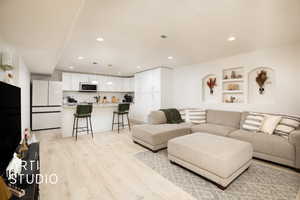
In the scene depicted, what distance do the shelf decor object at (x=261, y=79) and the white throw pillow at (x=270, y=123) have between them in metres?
0.94

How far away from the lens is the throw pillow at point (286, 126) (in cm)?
262

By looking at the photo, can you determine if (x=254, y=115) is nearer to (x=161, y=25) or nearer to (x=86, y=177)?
(x=161, y=25)

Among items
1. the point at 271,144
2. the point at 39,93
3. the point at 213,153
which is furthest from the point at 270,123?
the point at 39,93

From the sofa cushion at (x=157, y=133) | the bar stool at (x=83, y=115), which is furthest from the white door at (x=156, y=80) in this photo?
the bar stool at (x=83, y=115)

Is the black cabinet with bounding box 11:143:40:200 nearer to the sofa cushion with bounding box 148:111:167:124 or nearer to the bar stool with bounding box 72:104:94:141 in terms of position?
the bar stool with bounding box 72:104:94:141

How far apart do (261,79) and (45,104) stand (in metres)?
6.98

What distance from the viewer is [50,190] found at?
1.88 m

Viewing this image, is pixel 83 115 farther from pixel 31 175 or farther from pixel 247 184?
pixel 247 184

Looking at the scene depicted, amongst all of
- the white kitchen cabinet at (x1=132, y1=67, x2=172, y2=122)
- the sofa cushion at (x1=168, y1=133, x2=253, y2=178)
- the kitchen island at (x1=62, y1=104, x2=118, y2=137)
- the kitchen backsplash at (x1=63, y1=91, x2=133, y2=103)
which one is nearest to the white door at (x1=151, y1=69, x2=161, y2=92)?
the white kitchen cabinet at (x1=132, y1=67, x2=172, y2=122)

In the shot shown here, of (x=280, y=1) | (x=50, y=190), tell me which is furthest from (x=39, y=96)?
(x=280, y=1)

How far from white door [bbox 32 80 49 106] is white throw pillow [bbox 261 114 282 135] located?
6724 millimetres

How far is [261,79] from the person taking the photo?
3.54 meters

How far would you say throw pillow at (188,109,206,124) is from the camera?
161 inches

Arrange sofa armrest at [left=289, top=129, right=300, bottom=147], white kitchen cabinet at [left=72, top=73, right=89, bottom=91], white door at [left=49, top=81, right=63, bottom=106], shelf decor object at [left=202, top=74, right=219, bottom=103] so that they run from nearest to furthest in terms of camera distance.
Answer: sofa armrest at [left=289, top=129, right=300, bottom=147]
shelf decor object at [left=202, top=74, right=219, bottom=103]
white door at [left=49, top=81, right=63, bottom=106]
white kitchen cabinet at [left=72, top=73, right=89, bottom=91]
